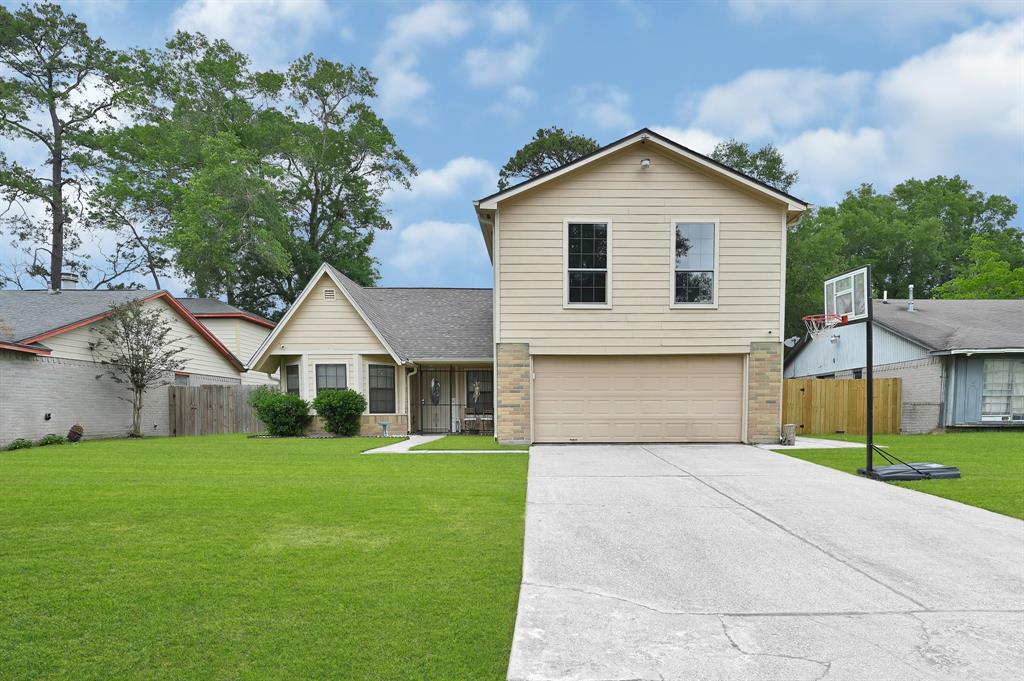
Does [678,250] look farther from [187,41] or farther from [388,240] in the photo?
[187,41]

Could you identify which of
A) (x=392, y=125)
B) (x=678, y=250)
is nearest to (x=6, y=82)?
(x=392, y=125)

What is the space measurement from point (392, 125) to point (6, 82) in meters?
19.2

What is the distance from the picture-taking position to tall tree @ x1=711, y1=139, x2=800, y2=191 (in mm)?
34812

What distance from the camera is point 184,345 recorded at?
2259 cm

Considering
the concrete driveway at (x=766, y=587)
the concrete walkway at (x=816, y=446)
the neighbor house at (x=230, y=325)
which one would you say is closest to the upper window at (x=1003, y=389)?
the concrete walkway at (x=816, y=446)

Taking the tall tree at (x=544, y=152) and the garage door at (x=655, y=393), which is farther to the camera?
the tall tree at (x=544, y=152)

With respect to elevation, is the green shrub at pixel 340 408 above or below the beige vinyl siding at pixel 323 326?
below

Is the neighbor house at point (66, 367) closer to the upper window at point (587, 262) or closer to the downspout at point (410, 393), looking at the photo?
the downspout at point (410, 393)

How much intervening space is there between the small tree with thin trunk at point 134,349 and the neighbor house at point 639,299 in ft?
41.2

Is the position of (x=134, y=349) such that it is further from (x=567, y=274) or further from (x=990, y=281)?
(x=990, y=281)

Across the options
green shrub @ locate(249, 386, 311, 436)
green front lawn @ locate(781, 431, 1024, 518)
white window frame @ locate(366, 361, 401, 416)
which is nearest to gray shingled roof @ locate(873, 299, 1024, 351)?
green front lawn @ locate(781, 431, 1024, 518)

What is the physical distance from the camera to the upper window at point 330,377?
17.7 m

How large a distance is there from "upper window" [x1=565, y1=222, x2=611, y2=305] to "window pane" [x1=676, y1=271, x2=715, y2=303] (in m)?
1.77

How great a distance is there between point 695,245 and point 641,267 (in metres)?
1.42
